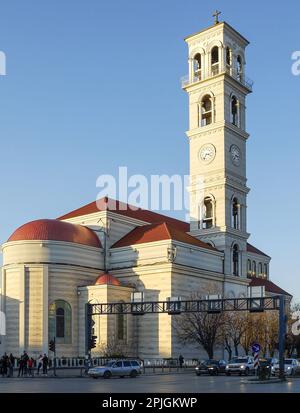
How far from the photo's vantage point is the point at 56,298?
72812 mm

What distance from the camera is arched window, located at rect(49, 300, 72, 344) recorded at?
237ft

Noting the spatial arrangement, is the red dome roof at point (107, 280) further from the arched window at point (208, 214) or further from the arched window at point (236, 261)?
the arched window at point (236, 261)

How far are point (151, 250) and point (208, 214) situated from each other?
11.1m

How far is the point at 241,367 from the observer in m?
50.8

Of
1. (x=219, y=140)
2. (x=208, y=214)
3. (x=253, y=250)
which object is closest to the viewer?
(x=219, y=140)

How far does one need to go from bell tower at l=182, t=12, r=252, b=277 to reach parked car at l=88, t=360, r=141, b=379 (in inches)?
1346

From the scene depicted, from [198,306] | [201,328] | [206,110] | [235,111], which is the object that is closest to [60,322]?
[201,328]

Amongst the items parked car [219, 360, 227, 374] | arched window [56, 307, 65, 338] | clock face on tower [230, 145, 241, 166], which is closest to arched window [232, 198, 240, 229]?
clock face on tower [230, 145, 241, 166]

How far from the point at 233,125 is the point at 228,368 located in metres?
38.5

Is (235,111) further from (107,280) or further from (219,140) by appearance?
(107,280)

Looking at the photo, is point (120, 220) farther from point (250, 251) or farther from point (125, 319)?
point (250, 251)
